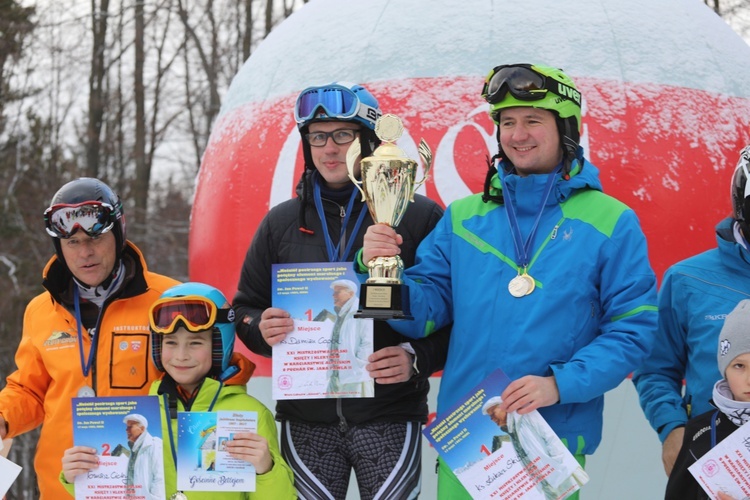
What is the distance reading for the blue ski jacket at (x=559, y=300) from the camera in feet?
12.4

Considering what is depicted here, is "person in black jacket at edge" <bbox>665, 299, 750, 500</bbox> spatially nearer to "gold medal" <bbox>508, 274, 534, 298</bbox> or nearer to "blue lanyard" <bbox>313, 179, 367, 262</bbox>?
"gold medal" <bbox>508, 274, 534, 298</bbox>

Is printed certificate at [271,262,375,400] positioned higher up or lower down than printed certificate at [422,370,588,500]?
higher up

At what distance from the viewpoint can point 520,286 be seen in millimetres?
3896

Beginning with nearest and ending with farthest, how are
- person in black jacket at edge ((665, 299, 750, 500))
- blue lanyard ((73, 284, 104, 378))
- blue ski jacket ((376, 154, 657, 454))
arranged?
person in black jacket at edge ((665, 299, 750, 500)), blue ski jacket ((376, 154, 657, 454)), blue lanyard ((73, 284, 104, 378))

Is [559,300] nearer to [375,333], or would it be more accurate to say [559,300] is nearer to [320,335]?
[375,333]

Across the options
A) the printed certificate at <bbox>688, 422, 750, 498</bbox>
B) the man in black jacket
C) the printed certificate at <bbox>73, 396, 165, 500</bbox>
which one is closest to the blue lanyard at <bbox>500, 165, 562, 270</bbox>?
the man in black jacket

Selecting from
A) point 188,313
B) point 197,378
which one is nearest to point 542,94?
point 188,313

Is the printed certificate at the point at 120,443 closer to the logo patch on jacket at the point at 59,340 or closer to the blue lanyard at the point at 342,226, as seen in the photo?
the logo patch on jacket at the point at 59,340

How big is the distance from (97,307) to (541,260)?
2041 millimetres

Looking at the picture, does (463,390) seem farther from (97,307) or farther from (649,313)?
(97,307)

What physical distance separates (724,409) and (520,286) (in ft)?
2.73

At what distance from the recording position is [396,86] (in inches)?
245

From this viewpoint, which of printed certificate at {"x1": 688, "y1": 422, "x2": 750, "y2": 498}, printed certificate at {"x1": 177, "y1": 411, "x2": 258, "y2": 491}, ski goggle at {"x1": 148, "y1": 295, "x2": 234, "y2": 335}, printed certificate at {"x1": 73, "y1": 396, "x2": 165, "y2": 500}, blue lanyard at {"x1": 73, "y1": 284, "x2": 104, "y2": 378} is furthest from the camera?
blue lanyard at {"x1": 73, "y1": 284, "x2": 104, "y2": 378}

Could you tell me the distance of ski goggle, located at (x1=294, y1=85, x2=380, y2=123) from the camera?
443 cm
